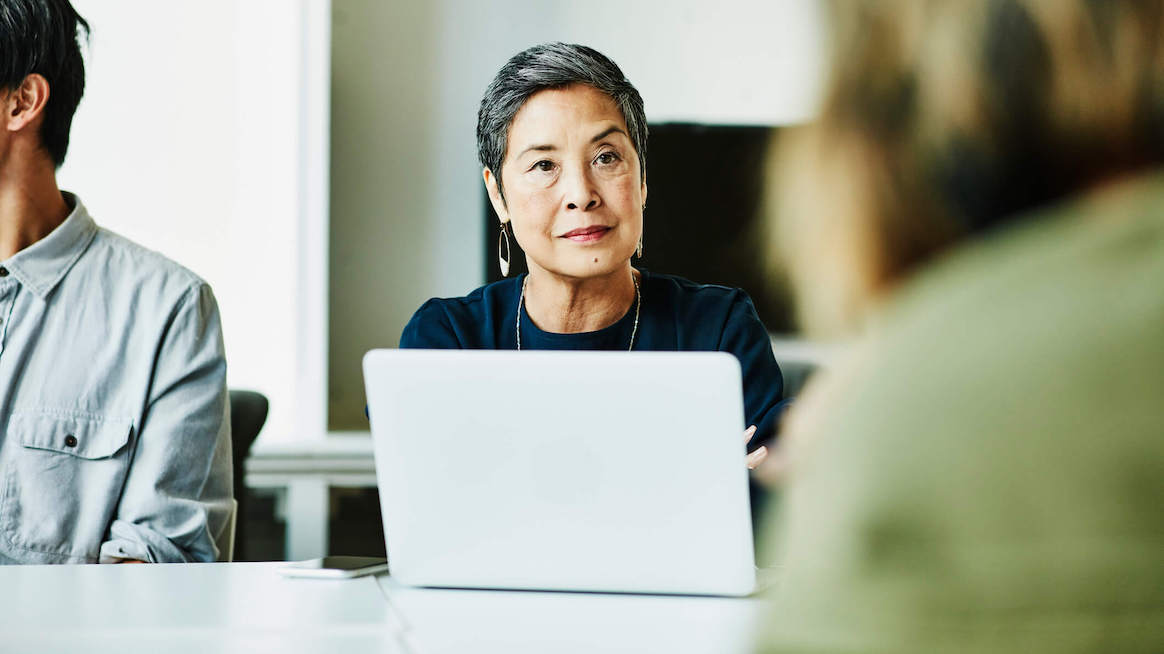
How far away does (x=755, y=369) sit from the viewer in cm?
187

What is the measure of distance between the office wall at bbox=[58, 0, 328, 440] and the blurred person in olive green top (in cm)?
297

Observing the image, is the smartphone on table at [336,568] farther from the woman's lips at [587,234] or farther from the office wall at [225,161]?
the office wall at [225,161]

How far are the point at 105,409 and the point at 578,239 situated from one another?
775mm

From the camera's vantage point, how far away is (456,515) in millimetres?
1223

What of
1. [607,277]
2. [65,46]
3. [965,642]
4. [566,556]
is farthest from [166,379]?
[965,642]

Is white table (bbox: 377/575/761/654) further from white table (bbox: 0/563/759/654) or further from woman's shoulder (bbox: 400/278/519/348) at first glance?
woman's shoulder (bbox: 400/278/519/348)

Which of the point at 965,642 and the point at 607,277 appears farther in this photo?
the point at 607,277

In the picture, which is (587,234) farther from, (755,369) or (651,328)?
(755,369)

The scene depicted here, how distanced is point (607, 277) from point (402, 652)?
1005 mm

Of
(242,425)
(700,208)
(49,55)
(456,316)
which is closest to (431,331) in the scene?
(456,316)

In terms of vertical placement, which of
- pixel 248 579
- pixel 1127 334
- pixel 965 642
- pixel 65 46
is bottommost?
pixel 248 579

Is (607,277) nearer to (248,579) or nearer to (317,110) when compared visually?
(248,579)

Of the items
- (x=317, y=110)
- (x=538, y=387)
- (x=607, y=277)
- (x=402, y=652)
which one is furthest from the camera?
(x=317, y=110)

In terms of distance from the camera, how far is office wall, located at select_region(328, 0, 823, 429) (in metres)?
3.51
